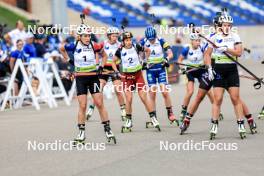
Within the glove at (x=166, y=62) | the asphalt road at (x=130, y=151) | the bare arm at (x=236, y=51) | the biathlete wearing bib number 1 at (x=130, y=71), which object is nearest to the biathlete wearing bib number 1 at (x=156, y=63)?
the glove at (x=166, y=62)

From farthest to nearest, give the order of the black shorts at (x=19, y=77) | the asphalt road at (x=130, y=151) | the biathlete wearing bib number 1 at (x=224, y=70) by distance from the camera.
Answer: the black shorts at (x=19, y=77) < the biathlete wearing bib number 1 at (x=224, y=70) < the asphalt road at (x=130, y=151)

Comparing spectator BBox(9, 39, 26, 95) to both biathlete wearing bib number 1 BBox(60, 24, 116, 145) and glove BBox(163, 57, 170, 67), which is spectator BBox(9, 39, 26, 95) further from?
biathlete wearing bib number 1 BBox(60, 24, 116, 145)

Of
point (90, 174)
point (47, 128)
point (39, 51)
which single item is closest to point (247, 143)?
point (90, 174)

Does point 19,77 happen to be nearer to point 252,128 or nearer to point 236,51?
point 252,128

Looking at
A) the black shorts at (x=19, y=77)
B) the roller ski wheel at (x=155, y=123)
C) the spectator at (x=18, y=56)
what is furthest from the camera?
the black shorts at (x=19, y=77)

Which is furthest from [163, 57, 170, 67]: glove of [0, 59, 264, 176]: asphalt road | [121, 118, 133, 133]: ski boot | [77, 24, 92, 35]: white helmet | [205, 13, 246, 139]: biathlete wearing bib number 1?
[77, 24, 92, 35]: white helmet

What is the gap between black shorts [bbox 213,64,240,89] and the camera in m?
13.5

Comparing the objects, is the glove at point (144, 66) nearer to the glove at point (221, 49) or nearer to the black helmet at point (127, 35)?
the black helmet at point (127, 35)

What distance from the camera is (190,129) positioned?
50.6ft

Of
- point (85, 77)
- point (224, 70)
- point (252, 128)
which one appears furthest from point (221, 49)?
point (85, 77)

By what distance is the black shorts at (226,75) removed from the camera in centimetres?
1353

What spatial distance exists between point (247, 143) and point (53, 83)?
465 inches

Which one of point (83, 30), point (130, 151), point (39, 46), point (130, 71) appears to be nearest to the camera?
point (130, 151)

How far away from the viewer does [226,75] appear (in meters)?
13.5
